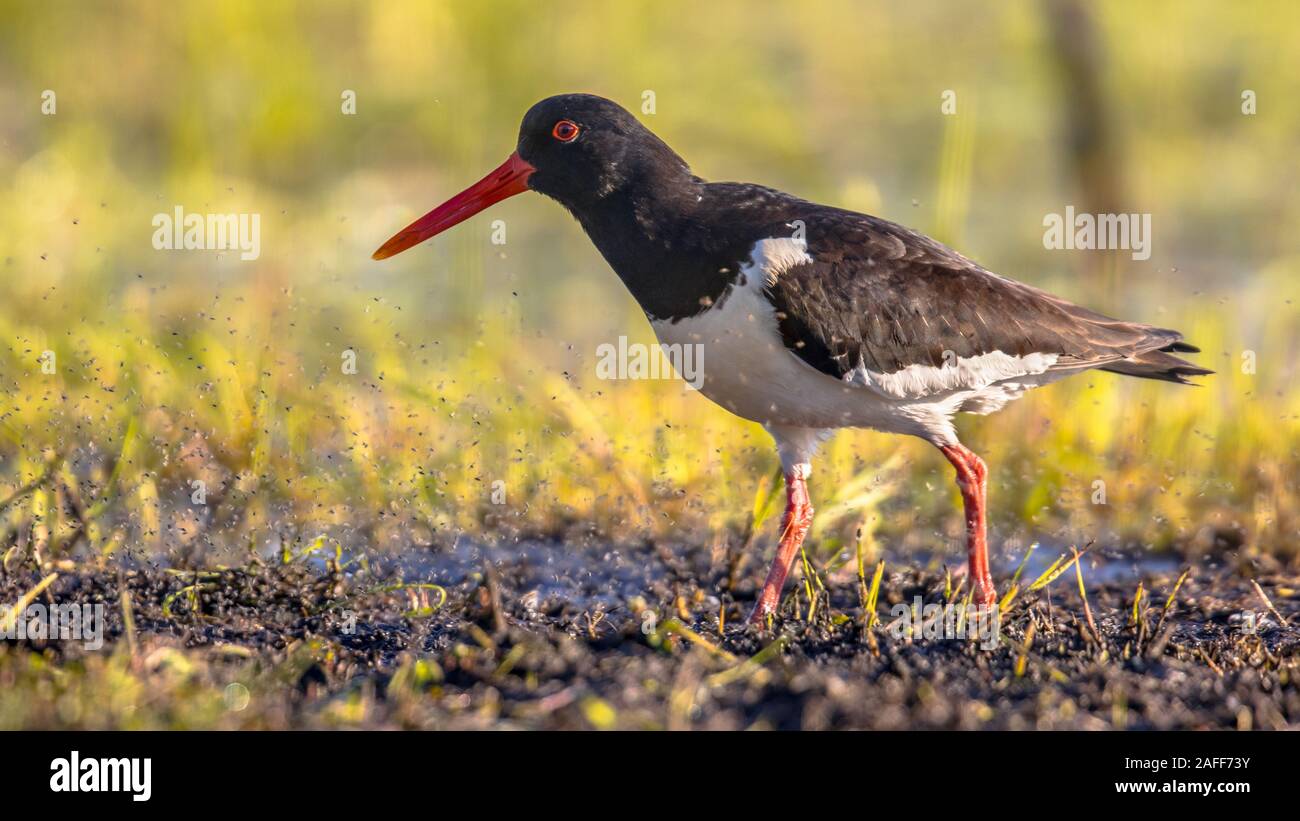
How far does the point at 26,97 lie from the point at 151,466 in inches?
181

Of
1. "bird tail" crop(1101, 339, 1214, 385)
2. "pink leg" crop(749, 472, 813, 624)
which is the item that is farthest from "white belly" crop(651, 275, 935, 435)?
"bird tail" crop(1101, 339, 1214, 385)

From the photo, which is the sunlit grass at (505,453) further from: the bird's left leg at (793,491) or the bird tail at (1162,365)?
the bird tail at (1162,365)

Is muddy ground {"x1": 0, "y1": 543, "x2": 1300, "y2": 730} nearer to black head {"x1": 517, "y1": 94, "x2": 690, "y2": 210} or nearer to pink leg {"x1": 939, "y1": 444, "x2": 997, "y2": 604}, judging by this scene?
pink leg {"x1": 939, "y1": 444, "x2": 997, "y2": 604}

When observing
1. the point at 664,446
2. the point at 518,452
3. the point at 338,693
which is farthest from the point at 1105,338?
the point at 338,693

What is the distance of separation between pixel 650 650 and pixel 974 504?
1.49m

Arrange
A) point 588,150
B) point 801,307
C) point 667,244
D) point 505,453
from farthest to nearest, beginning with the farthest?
point 505,453
point 588,150
point 667,244
point 801,307

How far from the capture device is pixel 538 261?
331 inches

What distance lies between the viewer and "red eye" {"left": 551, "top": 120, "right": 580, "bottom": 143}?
4789 millimetres

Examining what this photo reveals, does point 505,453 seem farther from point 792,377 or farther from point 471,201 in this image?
point 792,377

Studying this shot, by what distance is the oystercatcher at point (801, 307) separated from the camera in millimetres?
4418

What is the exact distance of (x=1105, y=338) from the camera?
491 cm

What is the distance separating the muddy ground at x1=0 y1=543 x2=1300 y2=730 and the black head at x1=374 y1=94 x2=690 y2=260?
50.9 inches

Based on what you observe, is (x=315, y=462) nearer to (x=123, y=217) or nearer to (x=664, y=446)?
(x=664, y=446)

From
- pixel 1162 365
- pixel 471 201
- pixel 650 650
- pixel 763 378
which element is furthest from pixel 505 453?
pixel 1162 365
